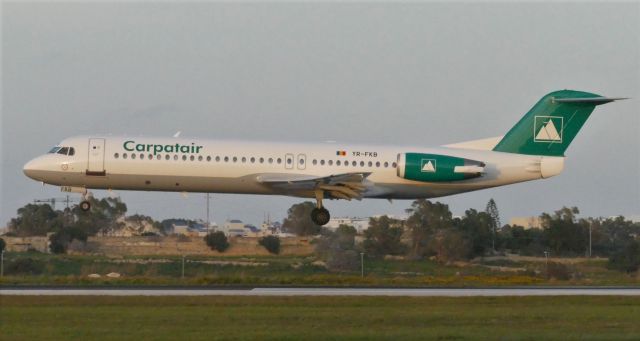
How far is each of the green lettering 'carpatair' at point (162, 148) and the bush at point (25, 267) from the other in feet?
23.8

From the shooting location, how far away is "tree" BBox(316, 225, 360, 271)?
163 feet

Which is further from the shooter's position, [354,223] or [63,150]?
[354,223]

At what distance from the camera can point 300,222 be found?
5912 cm

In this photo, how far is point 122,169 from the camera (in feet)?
137

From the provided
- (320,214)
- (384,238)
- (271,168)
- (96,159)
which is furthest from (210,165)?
(384,238)

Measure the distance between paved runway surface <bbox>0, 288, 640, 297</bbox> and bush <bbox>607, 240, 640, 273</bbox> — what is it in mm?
14151

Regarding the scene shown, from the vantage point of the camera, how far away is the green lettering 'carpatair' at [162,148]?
42.0 meters

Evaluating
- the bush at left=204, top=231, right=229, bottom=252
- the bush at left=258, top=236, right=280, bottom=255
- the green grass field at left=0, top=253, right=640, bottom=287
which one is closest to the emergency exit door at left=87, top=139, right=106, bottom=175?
the green grass field at left=0, top=253, right=640, bottom=287

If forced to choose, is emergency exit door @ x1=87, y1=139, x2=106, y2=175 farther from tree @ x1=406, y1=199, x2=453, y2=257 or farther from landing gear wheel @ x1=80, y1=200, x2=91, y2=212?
tree @ x1=406, y1=199, x2=453, y2=257

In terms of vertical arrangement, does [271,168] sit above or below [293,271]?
above

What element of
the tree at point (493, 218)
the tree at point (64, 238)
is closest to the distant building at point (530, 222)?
the tree at point (493, 218)

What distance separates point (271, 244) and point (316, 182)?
9814 mm

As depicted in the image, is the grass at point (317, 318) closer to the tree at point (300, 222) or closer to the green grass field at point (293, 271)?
the green grass field at point (293, 271)

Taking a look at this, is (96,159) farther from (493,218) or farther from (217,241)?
(493,218)
